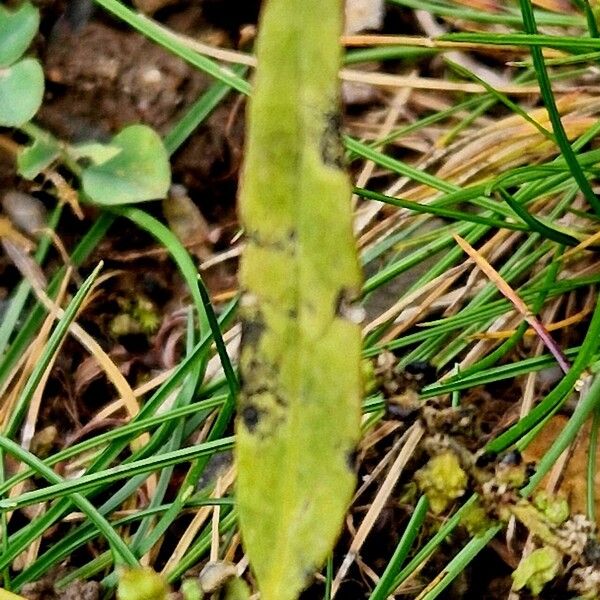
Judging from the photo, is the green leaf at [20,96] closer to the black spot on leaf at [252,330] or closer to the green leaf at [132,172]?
the green leaf at [132,172]

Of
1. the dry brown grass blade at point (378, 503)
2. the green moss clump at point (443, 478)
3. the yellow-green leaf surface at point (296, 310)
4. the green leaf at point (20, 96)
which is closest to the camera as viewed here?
the yellow-green leaf surface at point (296, 310)

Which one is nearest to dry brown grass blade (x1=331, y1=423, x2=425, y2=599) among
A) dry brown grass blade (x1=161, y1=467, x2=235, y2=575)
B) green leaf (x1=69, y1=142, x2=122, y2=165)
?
dry brown grass blade (x1=161, y1=467, x2=235, y2=575)

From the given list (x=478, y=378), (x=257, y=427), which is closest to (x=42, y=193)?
(x=478, y=378)

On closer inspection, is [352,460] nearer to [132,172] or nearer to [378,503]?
[378,503]

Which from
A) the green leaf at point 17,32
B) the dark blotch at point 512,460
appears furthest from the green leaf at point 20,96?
the dark blotch at point 512,460

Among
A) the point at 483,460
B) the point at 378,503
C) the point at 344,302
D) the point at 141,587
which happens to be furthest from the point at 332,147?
the point at 378,503

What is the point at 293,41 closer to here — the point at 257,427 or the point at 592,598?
the point at 257,427
